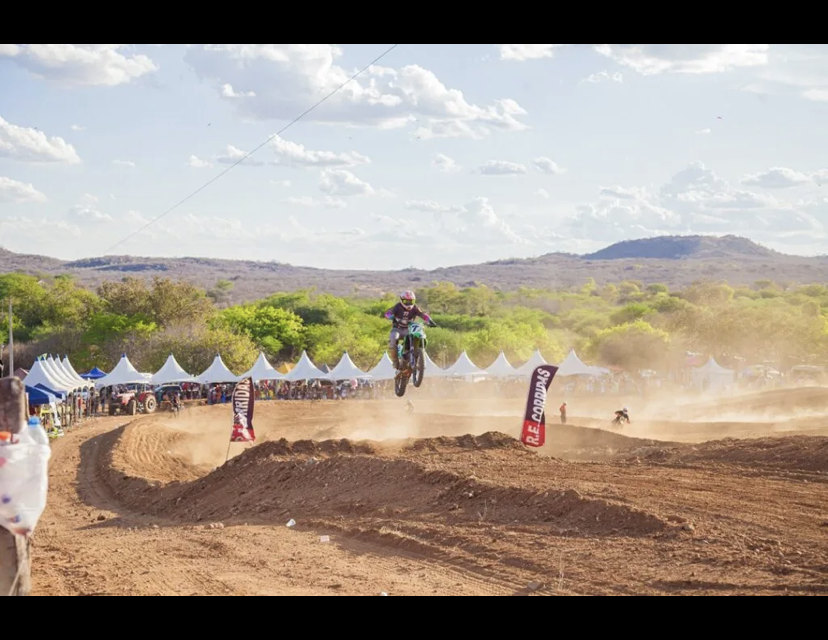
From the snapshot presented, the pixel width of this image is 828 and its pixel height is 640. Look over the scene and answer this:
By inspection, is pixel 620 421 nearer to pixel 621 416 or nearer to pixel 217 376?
pixel 621 416

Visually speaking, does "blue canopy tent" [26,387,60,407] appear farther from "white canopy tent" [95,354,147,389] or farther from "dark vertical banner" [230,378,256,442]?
"white canopy tent" [95,354,147,389]

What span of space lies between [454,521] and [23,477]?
34.7ft

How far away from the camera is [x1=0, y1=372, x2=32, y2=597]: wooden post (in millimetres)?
8164

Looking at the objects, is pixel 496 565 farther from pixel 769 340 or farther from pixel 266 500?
pixel 769 340

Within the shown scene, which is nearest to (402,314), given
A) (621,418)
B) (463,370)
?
(621,418)

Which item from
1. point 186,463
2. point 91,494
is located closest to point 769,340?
point 186,463

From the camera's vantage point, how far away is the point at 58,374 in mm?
45875

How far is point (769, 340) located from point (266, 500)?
3368 inches

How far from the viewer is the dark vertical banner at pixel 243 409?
27.0 m

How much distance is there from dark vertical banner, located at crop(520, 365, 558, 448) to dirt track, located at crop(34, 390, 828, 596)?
62cm

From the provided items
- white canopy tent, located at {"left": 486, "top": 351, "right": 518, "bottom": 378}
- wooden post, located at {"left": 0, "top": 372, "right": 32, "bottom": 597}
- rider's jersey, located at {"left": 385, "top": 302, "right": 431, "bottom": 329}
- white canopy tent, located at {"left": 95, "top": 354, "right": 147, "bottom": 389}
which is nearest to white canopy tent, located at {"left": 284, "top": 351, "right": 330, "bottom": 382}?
white canopy tent, located at {"left": 95, "top": 354, "right": 147, "bottom": 389}

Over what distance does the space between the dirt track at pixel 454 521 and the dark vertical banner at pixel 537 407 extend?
62 centimetres

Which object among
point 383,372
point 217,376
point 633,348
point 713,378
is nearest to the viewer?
point 217,376
